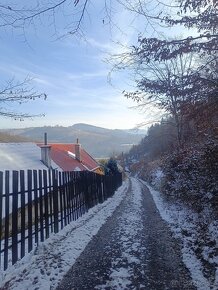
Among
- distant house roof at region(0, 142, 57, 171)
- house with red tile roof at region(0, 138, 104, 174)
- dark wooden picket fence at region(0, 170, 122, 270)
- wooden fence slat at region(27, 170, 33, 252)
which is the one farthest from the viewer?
house with red tile roof at region(0, 138, 104, 174)

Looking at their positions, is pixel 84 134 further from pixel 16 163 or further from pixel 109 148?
pixel 16 163

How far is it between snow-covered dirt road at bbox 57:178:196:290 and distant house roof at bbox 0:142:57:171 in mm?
17382

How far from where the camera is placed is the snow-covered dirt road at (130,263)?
560 centimetres

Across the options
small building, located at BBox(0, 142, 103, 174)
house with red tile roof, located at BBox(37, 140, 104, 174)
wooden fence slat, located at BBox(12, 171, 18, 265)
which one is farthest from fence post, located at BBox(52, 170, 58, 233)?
house with red tile roof, located at BBox(37, 140, 104, 174)

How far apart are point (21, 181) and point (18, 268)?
1.72 metres

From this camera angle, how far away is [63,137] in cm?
15025

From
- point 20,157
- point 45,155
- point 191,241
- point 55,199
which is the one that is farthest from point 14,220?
point 45,155

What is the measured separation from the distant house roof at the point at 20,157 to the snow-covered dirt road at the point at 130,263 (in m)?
17.4

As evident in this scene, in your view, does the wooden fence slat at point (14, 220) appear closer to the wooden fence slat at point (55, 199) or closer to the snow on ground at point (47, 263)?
the snow on ground at point (47, 263)

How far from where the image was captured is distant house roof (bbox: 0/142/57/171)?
1039 inches

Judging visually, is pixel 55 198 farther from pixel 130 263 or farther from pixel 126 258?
pixel 130 263

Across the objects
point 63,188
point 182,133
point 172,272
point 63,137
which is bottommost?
point 172,272

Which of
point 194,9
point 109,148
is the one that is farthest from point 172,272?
point 109,148

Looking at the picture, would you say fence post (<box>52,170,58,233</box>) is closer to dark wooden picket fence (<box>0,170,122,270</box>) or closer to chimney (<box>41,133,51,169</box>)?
dark wooden picket fence (<box>0,170,122,270</box>)
